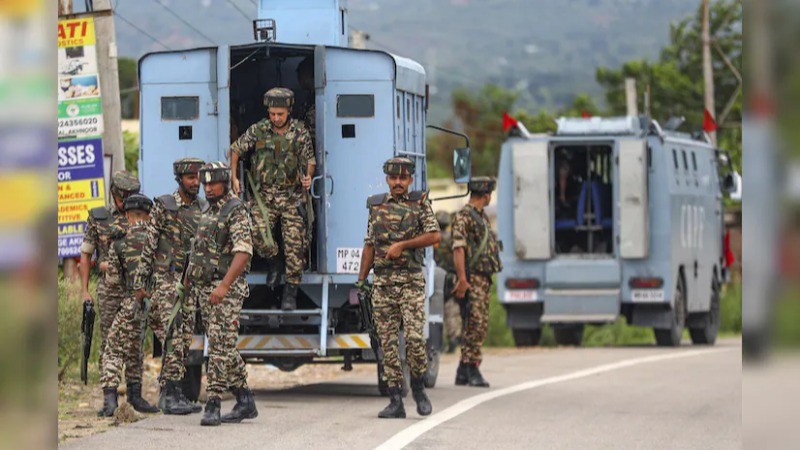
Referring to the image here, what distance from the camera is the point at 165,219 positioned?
1186 centimetres

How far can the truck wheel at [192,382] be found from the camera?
44.1ft

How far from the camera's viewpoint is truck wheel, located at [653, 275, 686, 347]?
23.6 m

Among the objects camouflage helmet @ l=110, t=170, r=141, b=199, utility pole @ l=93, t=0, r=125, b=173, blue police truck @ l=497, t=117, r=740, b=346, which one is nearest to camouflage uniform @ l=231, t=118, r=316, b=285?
camouflage helmet @ l=110, t=170, r=141, b=199

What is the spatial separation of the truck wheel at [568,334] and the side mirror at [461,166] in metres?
12.8

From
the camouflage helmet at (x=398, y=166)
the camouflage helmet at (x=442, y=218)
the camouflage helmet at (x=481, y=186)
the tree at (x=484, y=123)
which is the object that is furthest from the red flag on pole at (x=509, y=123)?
the tree at (x=484, y=123)

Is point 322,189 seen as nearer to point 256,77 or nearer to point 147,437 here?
point 256,77

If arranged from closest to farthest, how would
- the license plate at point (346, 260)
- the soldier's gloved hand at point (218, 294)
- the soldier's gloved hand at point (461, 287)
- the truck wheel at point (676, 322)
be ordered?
1. the soldier's gloved hand at point (218, 294)
2. the license plate at point (346, 260)
3. the soldier's gloved hand at point (461, 287)
4. the truck wheel at point (676, 322)

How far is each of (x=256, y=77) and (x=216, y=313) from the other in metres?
4.30

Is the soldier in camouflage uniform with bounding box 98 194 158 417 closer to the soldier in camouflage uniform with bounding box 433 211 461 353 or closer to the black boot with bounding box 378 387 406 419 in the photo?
the black boot with bounding box 378 387 406 419

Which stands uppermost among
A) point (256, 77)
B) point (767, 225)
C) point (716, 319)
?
point (256, 77)

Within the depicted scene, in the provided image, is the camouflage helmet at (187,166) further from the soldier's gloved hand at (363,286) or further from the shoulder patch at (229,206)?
A: the soldier's gloved hand at (363,286)

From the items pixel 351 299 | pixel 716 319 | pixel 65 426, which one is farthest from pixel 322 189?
pixel 716 319

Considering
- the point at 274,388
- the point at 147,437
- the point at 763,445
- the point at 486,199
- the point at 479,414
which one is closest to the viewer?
the point at 763,445

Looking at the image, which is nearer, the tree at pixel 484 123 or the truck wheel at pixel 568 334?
the truck wheel at pixel 568 334
